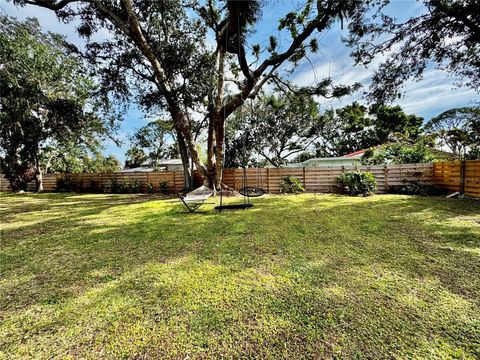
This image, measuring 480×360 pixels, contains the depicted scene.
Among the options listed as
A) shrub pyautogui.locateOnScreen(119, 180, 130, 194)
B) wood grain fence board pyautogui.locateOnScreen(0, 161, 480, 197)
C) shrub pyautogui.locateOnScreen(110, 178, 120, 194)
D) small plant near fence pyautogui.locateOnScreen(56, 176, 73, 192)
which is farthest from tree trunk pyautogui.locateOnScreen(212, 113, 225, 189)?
small plant near fence pyautogui.locateOnScreen(56, 176, 73, 192)

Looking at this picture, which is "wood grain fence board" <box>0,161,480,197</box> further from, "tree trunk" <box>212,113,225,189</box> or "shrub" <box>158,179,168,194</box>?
"tree trunk" <box>212,113,225,189</box>

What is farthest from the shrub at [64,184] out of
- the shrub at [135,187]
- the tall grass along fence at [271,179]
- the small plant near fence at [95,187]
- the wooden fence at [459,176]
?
the wooden fence at [459,176]

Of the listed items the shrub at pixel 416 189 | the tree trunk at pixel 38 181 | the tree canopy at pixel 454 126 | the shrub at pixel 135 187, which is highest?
the tree canopy at pixel 454 126

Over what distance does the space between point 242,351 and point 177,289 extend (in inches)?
39.8

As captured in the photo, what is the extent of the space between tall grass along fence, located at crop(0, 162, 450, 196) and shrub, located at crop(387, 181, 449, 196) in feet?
0.60

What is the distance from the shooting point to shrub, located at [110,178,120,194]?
1297cm

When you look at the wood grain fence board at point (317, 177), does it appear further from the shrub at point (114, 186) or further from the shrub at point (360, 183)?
the shrub at point (360, 183)

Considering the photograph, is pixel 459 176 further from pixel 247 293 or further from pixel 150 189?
pixel 150 189

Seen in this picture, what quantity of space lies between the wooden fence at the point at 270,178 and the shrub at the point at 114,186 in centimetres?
8

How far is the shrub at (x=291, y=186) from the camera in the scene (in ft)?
33.3

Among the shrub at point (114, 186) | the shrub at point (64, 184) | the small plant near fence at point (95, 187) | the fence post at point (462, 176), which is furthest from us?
the shrub at point (64, 184)

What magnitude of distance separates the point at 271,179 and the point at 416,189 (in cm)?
587

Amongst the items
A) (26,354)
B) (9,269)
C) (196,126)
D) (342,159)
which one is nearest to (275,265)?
(26,354)

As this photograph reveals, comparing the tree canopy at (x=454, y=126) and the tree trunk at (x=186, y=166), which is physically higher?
the tree canopy at (x=454, y=126)
